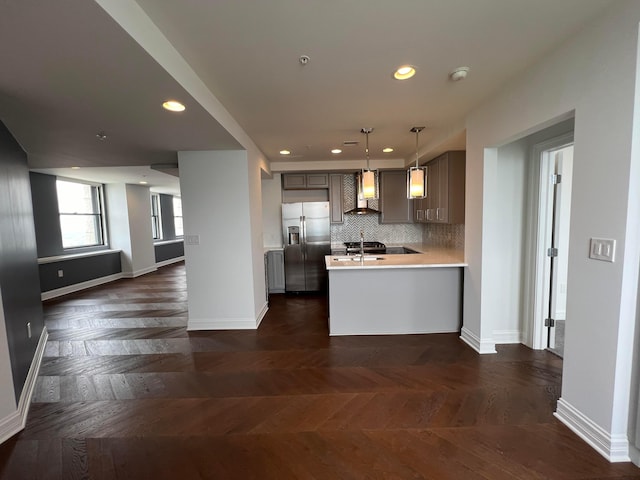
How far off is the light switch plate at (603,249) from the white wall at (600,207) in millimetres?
27

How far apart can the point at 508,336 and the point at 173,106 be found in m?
3.89

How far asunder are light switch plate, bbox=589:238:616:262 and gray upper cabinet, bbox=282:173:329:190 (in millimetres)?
4239

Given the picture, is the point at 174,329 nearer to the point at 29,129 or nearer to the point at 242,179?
the point at 242,179

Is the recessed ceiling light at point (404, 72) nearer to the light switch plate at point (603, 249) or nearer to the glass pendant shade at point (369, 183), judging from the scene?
the glass pendant shade at point (369, 183)

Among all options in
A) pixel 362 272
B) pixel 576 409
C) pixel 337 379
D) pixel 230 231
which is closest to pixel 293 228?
pixel 230 231

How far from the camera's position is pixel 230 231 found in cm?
359

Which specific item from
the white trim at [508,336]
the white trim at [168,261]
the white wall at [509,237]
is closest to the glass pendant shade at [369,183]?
the white wall at [509,237]

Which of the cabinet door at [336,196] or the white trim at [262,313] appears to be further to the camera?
the cabinet door at [336,196]

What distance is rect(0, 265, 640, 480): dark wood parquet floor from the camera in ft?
5.35

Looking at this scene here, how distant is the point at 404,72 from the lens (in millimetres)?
2094

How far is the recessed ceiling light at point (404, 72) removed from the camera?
203 centimetres

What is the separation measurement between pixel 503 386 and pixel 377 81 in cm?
265

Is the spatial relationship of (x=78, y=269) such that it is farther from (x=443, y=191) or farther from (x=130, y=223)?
(x=443, y=191)

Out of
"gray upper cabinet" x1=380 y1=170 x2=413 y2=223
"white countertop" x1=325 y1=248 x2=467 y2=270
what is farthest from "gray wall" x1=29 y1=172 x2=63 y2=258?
"gray upper cabinet" x1=380 y1=170 x2=413 y2=223
